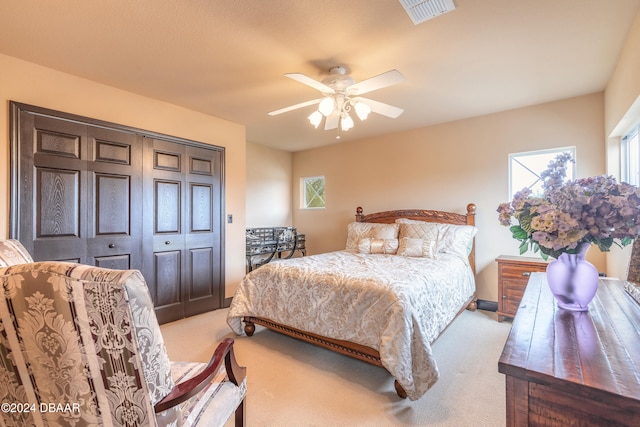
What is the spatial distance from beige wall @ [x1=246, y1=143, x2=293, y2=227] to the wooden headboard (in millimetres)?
1627

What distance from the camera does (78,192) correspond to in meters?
2.68

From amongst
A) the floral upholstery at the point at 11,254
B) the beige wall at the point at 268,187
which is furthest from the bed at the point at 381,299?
the beige wall at the point at 268,187

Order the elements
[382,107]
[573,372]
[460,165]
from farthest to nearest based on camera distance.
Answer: [460,165], [382,107], [573,372]

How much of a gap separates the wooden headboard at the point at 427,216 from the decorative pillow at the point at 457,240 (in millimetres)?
189

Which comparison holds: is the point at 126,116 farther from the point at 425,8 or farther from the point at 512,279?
the point at 512,279

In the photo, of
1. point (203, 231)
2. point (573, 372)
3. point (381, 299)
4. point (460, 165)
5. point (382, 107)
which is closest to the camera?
point (573, 372)

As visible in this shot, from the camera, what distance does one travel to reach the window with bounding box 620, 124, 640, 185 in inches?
94.9

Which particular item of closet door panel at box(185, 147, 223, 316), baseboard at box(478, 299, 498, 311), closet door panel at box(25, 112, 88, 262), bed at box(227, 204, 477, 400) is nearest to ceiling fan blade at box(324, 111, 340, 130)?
bed at box(227, 204, 477, 400)

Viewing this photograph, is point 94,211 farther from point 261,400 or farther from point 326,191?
point 326,191

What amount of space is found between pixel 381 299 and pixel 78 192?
287cm

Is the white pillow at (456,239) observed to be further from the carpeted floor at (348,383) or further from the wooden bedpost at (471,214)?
the carpeted floor at (348,383)

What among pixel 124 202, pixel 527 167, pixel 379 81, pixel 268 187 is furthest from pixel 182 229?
pixel 527 167

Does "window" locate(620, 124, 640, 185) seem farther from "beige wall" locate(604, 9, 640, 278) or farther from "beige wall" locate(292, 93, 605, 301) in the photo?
"beige wall" locate(292, 93, 605, 301)

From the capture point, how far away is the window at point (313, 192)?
217 inches
